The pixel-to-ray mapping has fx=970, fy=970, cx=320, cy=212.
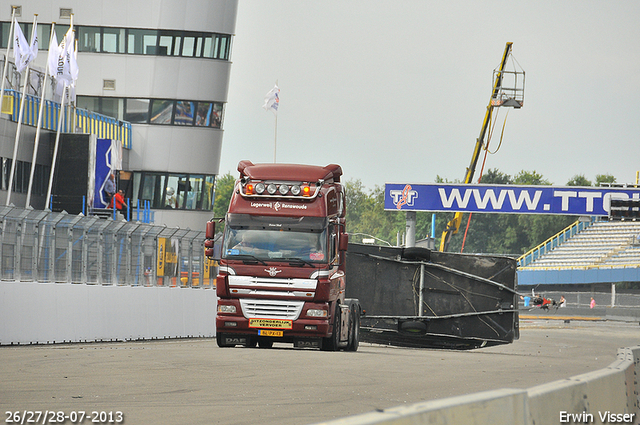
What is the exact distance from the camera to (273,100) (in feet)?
172

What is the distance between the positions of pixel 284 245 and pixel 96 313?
251 inches

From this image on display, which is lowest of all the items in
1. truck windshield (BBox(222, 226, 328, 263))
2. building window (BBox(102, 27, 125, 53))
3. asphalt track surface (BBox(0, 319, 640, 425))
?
asphalt track surface (BBox(0, 319, 640, 425))

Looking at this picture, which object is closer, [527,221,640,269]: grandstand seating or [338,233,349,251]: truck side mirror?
[338,233,349,251]: truck side mirror

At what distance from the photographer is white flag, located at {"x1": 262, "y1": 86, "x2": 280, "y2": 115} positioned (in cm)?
5209

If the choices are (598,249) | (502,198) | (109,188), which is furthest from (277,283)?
(598,249)

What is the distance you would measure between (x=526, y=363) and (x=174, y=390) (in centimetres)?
962

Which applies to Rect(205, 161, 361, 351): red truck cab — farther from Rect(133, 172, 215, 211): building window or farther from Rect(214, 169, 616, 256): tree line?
Rect(214, 169, 616, 256): tree line

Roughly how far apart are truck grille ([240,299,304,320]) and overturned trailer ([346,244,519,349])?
5845 mm

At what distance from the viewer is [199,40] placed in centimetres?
5325

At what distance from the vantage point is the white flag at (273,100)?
171 feet

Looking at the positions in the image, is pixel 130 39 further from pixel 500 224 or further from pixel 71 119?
pixel 500 224

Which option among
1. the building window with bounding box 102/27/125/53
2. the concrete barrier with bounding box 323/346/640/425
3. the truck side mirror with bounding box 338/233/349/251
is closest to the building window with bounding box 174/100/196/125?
the building window with bounding box 102/27/125/53

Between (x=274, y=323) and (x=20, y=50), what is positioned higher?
(x=20, y=50)

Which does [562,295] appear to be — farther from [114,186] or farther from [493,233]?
[493,233]
